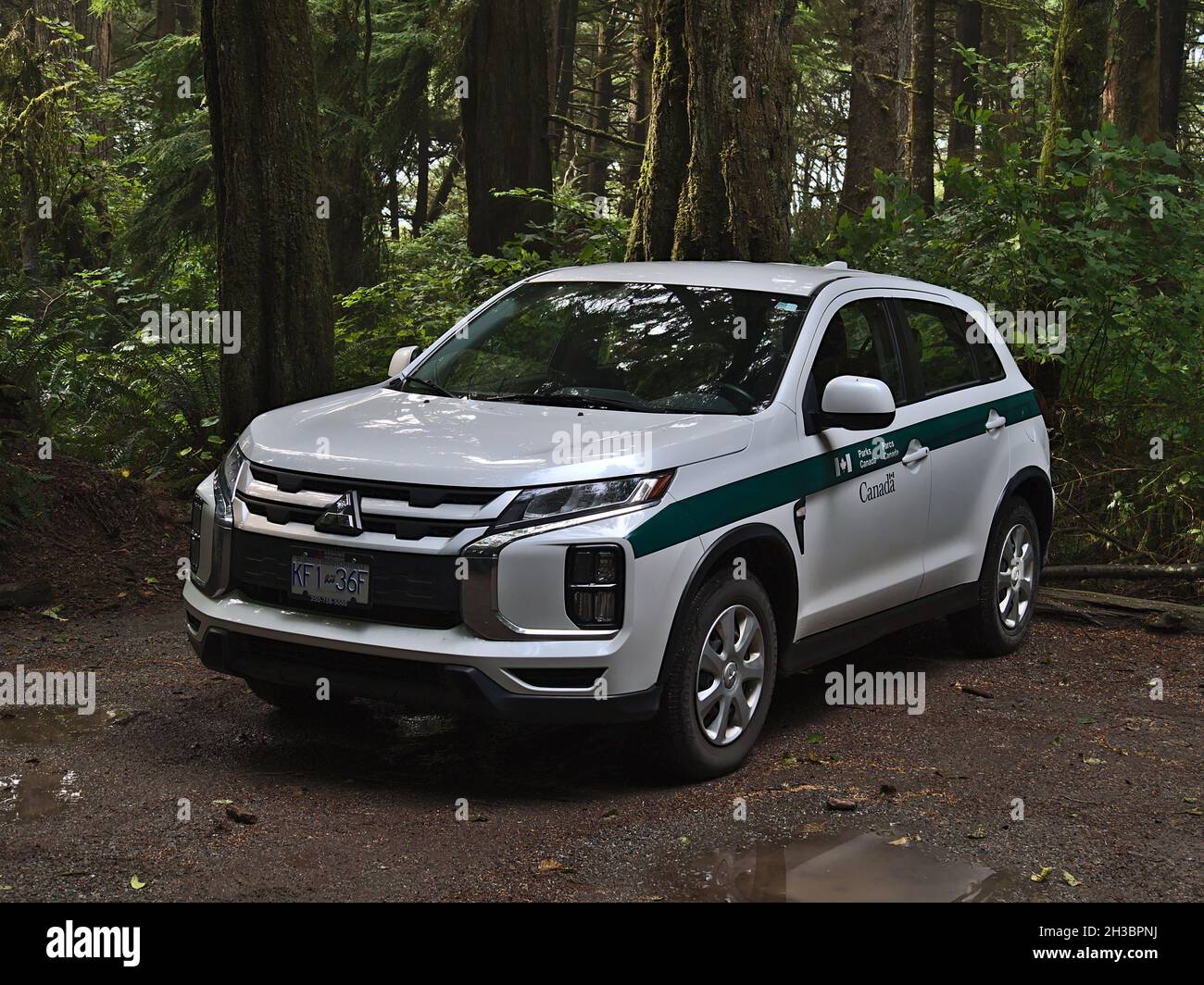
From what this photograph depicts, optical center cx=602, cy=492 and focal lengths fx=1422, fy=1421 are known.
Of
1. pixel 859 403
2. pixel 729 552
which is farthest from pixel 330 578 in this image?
pixel 859 403

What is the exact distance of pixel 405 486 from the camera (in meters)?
5.20

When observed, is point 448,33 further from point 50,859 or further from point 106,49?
point 50,859

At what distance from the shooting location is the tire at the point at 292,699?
247 inches

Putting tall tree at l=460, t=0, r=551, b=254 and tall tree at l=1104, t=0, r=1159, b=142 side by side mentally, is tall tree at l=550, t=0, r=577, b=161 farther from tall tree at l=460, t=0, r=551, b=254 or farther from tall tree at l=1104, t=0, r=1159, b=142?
tall tree at l=1104, t=0, r=1159, b=142

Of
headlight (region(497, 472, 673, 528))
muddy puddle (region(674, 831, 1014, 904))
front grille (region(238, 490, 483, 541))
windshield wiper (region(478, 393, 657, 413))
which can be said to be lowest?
muddy puddle (region(674, 831, 1014, 904))

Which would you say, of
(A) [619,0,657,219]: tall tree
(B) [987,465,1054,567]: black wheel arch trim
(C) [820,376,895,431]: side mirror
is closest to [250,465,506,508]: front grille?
(C) [820,376,895,431]: side mirror

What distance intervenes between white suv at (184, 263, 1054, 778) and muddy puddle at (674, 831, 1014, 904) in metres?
0.68

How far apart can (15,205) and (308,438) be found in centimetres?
1360

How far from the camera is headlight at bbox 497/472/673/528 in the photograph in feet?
16.8

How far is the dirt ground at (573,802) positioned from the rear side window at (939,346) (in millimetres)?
1614

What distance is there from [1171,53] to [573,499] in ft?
70.2

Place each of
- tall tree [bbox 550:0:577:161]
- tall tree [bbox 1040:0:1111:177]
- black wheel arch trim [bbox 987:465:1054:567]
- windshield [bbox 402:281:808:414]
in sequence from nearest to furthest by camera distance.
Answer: windshield [bbox 402:281:808:414]
black wheel arch trim [bbox 987:465:1054:567]
tall tree [bbox 1040:0:1111:177]
tall tree [bbox 550:0:577:161]

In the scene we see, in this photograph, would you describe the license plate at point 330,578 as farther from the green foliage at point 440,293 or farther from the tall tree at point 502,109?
the tall tree at point 502,109

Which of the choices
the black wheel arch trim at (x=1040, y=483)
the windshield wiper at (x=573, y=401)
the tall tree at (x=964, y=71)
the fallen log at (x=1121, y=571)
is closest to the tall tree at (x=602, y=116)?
the tall tree at (x=964, y=71)
